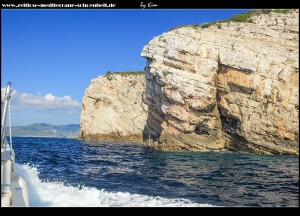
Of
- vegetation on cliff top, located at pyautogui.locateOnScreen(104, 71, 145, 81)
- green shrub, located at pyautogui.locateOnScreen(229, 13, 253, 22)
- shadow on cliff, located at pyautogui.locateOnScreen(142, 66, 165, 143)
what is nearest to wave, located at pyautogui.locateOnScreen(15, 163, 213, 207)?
Result: shadow on cliff, located at pyautogui.locateOnScreen(142, 66, 165, 143)

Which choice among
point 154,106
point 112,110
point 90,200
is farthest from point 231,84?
point 112,110

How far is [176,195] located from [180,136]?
27765mm

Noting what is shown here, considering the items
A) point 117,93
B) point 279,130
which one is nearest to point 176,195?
point 279,130

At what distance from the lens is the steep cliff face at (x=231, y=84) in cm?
3559

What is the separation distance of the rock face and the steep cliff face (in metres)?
28.1

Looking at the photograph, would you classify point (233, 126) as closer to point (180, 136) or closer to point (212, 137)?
point (212, 137)

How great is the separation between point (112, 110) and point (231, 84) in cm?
3834

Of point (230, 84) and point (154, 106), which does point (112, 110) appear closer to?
point (154, 106)

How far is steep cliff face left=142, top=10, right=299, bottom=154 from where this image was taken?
117 feet

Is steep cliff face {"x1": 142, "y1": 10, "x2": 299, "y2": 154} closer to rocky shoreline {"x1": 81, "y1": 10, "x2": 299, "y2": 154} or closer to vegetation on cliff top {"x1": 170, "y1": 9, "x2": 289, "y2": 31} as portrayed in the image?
rocky shoreline {"x1": 81, "y1": 10, "x2": 299, "y2": 154}

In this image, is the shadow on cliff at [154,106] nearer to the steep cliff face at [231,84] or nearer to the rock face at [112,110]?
the steep cliff face at [231,84]

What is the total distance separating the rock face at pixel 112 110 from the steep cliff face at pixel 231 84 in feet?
92.2
